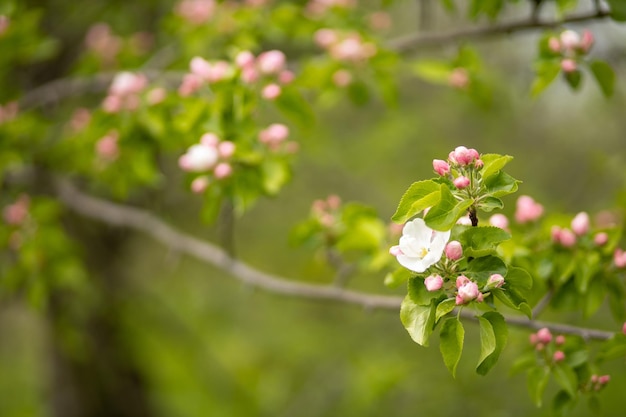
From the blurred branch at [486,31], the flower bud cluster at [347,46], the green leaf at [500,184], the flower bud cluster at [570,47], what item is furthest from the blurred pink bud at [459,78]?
the green leaf at [500,184]

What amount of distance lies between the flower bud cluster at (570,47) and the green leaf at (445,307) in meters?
0.96

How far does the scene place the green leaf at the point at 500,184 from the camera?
107cm

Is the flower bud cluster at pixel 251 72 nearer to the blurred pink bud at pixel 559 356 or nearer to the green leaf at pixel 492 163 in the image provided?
the green leaf at pixel 492 163

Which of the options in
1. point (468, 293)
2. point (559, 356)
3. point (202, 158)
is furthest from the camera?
point (202, 158)

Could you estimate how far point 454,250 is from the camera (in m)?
1.07

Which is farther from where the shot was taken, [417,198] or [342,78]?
[342,78]

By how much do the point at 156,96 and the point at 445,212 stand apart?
4.66ft

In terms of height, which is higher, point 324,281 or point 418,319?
point 418,319

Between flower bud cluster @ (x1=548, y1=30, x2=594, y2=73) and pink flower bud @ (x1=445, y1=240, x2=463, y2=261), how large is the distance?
34.9 inches

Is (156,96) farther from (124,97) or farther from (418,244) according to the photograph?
(418,244)

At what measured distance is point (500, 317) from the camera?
109cm

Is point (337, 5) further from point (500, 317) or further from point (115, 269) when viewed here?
point (115, 269)

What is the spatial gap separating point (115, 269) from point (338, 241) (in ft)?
11.5

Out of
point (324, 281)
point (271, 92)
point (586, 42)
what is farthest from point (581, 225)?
point (324, 281)
